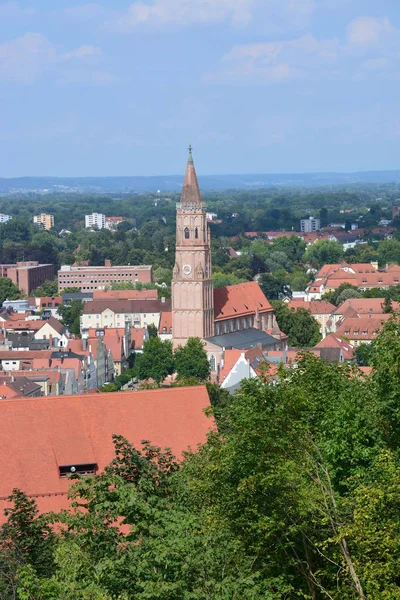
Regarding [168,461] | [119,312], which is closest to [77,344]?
[119,312]

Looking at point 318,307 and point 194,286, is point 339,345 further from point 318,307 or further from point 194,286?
point 318,307

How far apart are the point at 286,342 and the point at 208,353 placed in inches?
334

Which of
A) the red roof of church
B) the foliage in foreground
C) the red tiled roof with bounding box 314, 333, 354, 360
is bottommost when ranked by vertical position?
the red tiled roof with bounding box 314, 333, 354, 360

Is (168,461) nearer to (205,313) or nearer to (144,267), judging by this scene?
(205,313)

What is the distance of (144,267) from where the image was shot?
14362 centimetres

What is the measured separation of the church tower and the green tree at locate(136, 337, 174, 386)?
18.0 ft

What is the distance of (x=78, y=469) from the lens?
28234mm

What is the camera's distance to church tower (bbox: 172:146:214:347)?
278 ft

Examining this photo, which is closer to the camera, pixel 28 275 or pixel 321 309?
pixel 321 309

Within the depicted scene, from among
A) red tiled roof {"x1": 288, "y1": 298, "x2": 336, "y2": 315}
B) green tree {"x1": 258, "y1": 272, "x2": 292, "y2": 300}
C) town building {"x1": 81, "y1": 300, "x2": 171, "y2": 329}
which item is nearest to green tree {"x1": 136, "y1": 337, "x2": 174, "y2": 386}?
town building {"x1": 81, "y1": 300, "x2": 171, "y2": 329}

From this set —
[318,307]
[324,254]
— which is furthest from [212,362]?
[324,254]

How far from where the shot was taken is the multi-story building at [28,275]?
5837 inches

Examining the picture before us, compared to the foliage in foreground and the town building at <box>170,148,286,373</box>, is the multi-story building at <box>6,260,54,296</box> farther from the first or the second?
the foliage in foreground

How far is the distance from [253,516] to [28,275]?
131 metres
